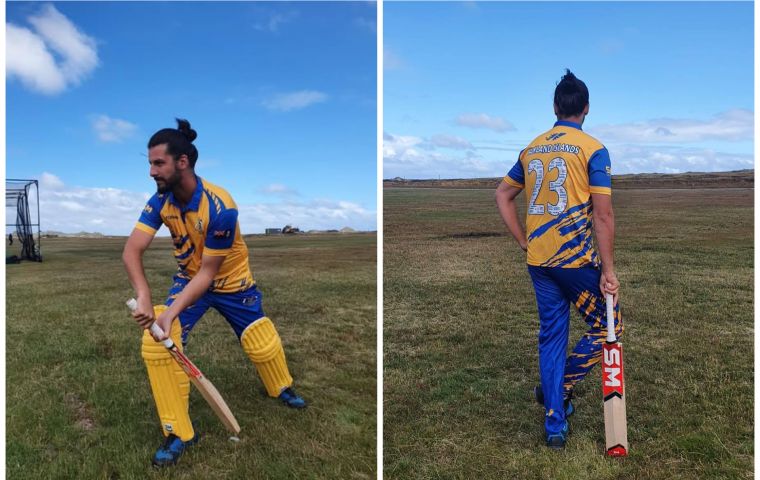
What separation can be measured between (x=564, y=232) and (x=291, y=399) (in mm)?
2170

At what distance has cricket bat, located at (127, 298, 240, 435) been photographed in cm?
313

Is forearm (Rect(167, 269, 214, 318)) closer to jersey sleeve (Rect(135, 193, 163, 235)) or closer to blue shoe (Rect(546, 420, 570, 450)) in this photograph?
jersey sleeve (Rect(135, 193, 163, 235))

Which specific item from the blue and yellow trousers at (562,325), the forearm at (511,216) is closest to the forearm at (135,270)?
the forearm at (511,216)

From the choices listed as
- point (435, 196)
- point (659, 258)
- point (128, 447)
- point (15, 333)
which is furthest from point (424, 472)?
point (435, 196)

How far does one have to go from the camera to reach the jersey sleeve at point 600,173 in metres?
3.02

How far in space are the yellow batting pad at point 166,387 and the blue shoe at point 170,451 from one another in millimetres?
30

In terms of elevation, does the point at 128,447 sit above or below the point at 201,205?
below

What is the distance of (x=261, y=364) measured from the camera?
4031 millimetres

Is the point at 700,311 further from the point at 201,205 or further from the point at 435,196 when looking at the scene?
the point at 435,196

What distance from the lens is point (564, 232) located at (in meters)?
3.15

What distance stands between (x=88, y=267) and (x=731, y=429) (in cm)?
1210

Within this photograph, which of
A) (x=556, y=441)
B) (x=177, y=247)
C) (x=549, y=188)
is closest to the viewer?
(x=549, y=188)

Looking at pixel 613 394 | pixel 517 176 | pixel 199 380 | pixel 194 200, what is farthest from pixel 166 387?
pixel 613 394

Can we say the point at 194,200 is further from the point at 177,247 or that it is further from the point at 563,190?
the point at 563,190
